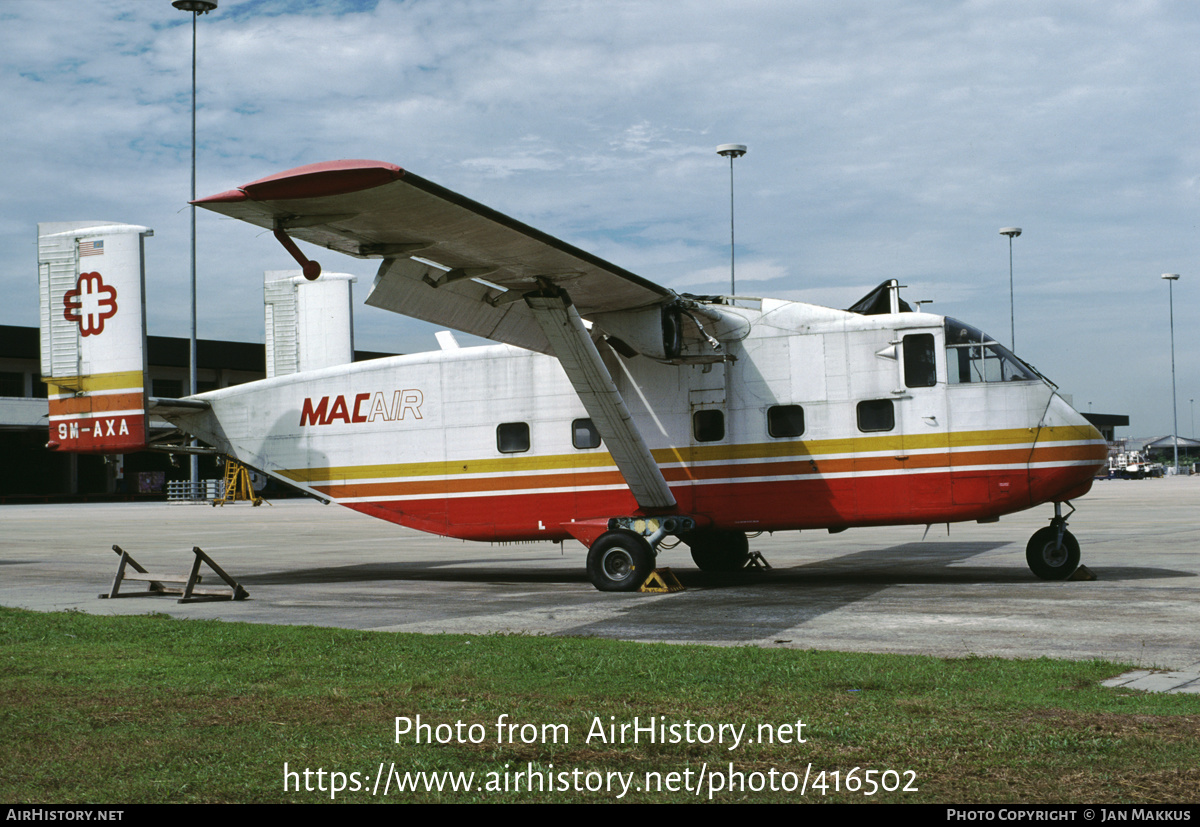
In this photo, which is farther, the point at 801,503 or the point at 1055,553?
the point at 801,503

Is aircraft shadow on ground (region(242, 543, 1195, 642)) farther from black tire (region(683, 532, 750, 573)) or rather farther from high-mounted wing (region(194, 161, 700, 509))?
high-mounted wing (region(194, 161, 700, 509))

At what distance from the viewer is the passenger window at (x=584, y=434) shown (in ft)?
53.2

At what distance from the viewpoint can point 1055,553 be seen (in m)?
14.9

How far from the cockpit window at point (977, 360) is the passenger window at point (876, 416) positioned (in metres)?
0.92

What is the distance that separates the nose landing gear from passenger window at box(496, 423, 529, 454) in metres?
7.44

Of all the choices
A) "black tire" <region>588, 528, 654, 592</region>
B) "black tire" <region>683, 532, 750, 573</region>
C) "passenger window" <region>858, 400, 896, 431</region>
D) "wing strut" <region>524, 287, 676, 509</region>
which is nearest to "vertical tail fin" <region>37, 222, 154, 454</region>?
"wing strut" <region>524, 287, 676, 509</region>

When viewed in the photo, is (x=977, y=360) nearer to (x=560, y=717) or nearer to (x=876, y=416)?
(x=876, y=416)

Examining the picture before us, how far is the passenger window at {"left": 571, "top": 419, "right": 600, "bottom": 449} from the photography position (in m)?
16.2

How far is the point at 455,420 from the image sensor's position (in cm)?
1706

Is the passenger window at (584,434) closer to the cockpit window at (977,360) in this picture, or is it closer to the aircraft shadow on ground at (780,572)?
the aircraft shadow on ground at (780,572)

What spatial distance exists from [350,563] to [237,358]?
207 feet

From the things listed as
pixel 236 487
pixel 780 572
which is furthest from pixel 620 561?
pixel 236 487

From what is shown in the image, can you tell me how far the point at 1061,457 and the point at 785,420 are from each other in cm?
367

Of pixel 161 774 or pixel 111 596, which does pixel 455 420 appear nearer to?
pixel 111 596
